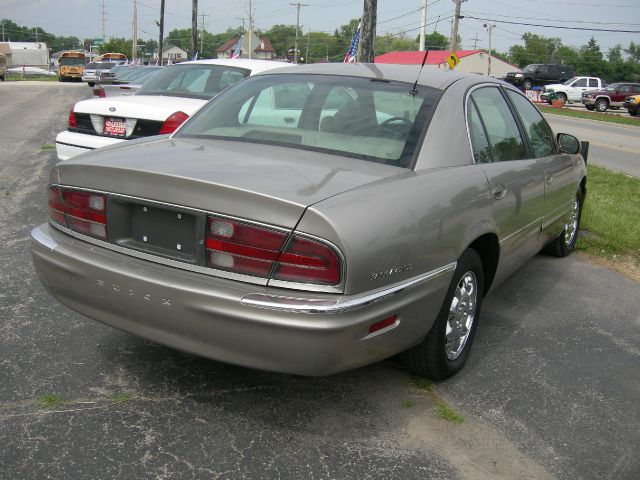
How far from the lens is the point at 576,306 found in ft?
16.7

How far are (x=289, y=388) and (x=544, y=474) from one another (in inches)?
48.6

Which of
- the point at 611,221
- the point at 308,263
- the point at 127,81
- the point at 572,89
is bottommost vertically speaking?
the point at 611,221

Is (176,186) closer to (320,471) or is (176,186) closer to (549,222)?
(320,471)

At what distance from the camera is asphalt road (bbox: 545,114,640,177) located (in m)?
14.6

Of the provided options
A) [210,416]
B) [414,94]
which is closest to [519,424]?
[210,416]

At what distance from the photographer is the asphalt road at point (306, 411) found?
2.80 meters

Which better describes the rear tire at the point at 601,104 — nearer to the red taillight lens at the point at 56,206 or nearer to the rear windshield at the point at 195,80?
the rear windshield at the point at 195,80

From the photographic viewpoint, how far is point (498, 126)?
430 centimetres

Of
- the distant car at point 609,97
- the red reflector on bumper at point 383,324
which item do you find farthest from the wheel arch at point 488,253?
the distant car at point 609,97

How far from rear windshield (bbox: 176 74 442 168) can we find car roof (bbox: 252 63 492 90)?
0.07 meters

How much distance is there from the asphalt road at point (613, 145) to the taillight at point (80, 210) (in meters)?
11.8

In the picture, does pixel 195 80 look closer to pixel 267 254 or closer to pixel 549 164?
pixel 549 164

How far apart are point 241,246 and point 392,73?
5.96 feet

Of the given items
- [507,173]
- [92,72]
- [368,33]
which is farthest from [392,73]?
[92,72]
